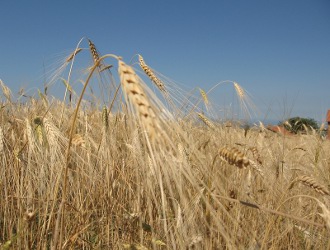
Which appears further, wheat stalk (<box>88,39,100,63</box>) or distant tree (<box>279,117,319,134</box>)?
distant tree (<box>279,117,319,134</box>)

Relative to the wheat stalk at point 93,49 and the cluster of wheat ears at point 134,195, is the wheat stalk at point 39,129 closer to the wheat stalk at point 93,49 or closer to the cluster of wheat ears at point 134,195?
the cluster of wheat ears at point 134,195

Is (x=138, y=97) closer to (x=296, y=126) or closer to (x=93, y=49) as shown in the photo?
(x=93, y=49)

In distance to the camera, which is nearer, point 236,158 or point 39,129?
point 236,158

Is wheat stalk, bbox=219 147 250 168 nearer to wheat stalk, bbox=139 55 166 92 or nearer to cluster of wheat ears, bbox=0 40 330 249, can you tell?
cluster of wheat ears, bbox=0 40 330 249

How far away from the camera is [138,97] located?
809 mm

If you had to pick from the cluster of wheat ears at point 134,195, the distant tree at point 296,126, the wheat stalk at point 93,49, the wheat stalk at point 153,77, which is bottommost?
the cluster of wheat ears at point 134,195

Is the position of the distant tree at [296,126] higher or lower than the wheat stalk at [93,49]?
lower

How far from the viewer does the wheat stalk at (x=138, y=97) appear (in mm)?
720

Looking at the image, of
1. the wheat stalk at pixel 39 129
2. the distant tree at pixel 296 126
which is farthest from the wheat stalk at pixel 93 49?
the distant tree at pixel 296 126

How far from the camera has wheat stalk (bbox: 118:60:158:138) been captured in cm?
72

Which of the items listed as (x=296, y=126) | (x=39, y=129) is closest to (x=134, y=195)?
(x=39, y=129)

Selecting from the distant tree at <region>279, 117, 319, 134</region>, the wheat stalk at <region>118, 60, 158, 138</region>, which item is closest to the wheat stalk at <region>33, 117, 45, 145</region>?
the wheat stalk at <region>118, 60, 158, 138</region>

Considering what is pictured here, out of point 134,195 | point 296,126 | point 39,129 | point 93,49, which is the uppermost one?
point 93,49

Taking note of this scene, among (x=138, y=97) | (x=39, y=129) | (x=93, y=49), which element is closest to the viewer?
(x=138, y=97)
